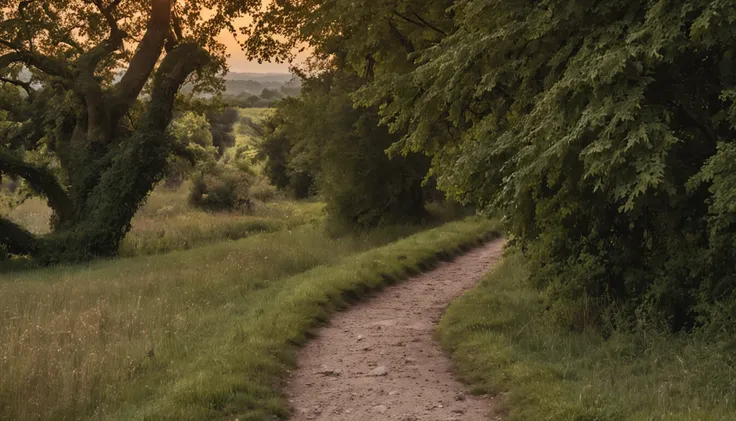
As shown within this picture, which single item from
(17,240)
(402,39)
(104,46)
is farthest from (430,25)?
(17,240)

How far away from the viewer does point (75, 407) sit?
22.0ft

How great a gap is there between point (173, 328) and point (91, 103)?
591 inches

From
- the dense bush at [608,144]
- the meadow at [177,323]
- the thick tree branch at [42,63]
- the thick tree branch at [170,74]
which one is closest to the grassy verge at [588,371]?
the dense bush at [608,144]

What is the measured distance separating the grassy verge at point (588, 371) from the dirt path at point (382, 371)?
1.25 feet

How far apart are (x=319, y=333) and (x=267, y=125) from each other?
3138 centimetres

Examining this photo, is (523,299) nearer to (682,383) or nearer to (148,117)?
(682,383)

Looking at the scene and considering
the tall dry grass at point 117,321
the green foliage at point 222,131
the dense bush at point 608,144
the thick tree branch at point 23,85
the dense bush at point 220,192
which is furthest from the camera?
the green foliage at point 222,131

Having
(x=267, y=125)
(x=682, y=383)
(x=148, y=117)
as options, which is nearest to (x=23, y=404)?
(x=682, y=383)

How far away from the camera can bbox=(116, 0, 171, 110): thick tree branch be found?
76.1ft

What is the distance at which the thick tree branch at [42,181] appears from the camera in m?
21.3

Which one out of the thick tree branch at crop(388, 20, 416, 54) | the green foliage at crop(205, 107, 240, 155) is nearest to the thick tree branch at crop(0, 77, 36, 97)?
the thick tree branch at crop(388, 20, 416, 54)

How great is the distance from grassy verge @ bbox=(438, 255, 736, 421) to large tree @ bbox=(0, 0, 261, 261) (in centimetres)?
1569

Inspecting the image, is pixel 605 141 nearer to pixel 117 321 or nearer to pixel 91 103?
pixel 117 321

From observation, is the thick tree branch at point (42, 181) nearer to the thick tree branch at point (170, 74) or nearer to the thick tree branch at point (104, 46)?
the thick tree branch at point (104, 46)
